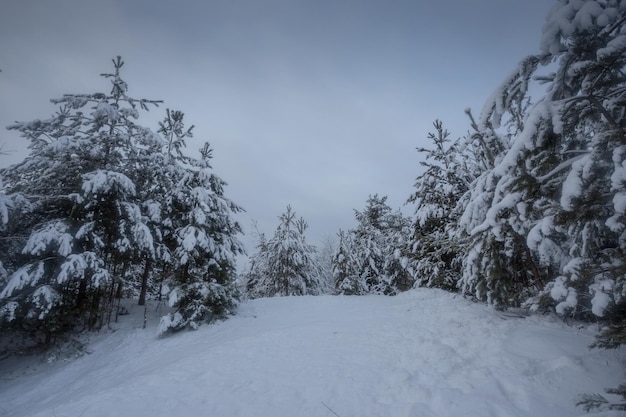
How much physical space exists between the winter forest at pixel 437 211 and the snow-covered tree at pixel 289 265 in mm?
8803

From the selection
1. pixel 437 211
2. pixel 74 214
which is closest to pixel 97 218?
pixel 74 214

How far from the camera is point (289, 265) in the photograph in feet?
73.0

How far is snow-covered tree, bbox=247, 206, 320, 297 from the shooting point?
22.1 meters

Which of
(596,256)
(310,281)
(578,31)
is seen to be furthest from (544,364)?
(310,281)

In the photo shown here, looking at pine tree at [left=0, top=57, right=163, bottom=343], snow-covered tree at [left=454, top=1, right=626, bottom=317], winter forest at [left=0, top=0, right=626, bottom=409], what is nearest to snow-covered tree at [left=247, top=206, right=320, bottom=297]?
winter forest at [left=0, top=0, right=626, bottom=409]

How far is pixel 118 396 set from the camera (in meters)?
5.90

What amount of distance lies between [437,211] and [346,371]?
8.35 metres

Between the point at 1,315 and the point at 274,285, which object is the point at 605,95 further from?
the point at 274,285

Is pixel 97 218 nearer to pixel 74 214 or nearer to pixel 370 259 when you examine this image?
pixel 74 214

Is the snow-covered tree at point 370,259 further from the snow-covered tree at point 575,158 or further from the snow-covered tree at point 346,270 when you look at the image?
the snow-covered tree at point 575,158

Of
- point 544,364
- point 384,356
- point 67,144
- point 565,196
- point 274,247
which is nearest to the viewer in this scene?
point 565,196

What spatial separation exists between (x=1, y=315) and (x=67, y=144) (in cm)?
606

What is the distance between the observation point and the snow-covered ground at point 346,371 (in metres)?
4.38

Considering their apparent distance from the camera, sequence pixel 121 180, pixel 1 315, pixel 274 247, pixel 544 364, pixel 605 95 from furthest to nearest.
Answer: pixel 274 247, pixel 121 180, pixel 1 315, pixel 544 364, pixel 605 95
